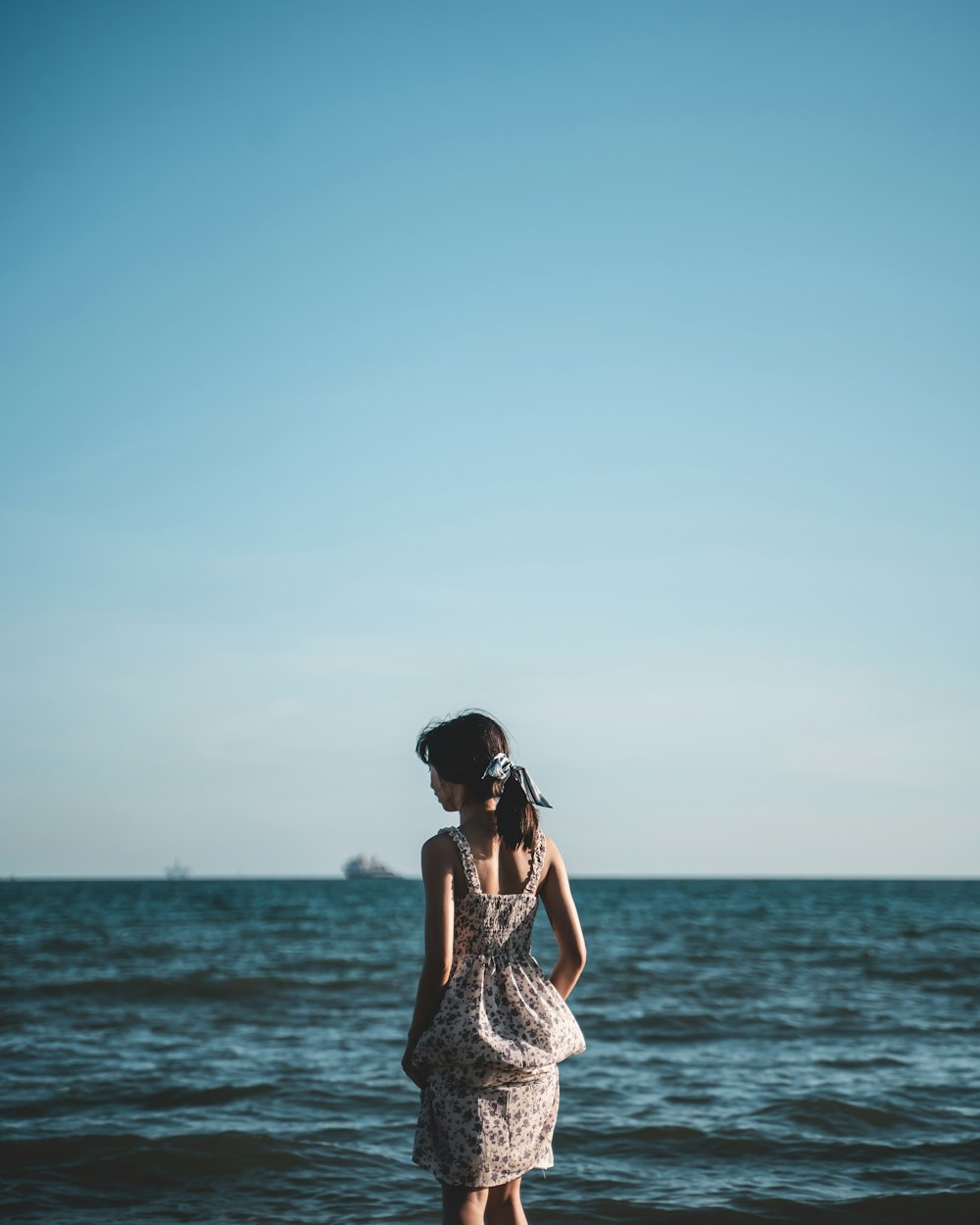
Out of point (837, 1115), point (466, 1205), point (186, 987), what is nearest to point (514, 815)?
point (466, 1205)

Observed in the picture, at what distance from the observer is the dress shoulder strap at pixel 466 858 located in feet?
10.3

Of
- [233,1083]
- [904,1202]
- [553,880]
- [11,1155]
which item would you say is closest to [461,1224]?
[553,880]

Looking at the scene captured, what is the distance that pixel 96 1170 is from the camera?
6.05 meters

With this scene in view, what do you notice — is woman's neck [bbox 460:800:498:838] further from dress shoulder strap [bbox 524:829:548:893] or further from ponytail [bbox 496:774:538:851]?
dress shoulder strap [bbox 524:829:548:893]

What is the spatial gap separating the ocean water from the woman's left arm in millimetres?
2975

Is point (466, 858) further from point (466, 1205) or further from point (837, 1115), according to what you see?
point (837, 1115)

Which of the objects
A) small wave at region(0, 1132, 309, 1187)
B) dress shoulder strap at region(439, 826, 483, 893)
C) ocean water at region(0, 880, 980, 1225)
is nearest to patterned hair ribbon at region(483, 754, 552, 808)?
dress shoulder strap at region(439, 826, 483, 893)

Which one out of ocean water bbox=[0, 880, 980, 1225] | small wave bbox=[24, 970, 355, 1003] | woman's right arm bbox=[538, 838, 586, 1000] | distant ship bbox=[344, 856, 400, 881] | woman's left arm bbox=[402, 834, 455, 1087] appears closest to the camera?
woman's left arm bbox=[402, 834, 455, 1087]

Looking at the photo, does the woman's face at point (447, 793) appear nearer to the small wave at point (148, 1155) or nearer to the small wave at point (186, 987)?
the small wave at point (148, 1155)

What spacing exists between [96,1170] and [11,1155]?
0.58 m

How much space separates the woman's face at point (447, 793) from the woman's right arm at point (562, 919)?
346 mm

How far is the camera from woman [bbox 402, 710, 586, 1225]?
3080 millimetres

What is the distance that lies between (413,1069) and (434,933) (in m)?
0.43

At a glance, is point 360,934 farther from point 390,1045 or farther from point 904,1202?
point 904,1202
